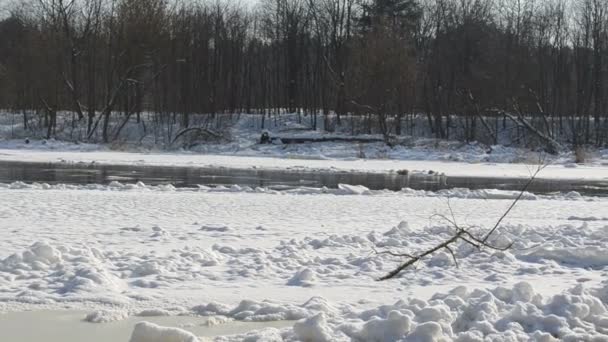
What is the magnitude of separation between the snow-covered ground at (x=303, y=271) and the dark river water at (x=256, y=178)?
725 centimetres

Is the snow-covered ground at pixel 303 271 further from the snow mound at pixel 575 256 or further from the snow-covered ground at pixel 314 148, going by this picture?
the snow-covered ground at pixel 314 148

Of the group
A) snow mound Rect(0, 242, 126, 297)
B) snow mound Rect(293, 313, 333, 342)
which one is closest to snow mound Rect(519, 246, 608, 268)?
snow mound Rect(293, 313, 333, 342)

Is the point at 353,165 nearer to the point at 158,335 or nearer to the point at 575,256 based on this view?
the point at 575,256

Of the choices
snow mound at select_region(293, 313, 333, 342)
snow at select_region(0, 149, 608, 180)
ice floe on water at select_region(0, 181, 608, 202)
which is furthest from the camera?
snow at select_region(0, 149, 608, 180)

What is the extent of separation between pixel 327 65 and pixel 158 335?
53.0 m

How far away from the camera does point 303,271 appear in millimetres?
8219

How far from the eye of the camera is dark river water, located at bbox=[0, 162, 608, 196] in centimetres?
2262

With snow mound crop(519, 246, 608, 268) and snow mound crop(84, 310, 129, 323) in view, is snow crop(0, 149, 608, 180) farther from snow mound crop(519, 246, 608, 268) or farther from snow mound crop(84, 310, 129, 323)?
snow mound crop(84, 310, 129, 323)

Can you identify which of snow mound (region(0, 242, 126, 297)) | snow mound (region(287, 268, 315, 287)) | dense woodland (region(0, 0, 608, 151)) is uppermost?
dense woodland (region(0, 0, 608, 151))

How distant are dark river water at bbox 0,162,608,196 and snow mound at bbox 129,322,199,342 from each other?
51.7ft

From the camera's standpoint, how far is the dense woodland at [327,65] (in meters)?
48.0

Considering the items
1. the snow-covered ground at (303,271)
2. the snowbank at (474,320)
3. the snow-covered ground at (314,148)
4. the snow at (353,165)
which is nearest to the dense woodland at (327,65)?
the snow-covered ground at (314,148)

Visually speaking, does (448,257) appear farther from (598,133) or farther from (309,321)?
(598,133)

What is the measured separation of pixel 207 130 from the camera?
155 feet
